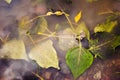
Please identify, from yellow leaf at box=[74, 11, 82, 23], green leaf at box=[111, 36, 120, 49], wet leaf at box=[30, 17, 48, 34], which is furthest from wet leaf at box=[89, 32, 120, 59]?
wet leaf at box=[30, 17, 48, 34]

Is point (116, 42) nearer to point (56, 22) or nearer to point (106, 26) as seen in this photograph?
point (106, 26)

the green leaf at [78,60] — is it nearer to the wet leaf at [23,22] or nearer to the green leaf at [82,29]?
the green leaf at [82,29]

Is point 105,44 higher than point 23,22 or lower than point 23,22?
lower

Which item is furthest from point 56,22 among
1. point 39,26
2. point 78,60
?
point 78,60

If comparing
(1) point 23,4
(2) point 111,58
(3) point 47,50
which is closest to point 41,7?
(1) point 23,4

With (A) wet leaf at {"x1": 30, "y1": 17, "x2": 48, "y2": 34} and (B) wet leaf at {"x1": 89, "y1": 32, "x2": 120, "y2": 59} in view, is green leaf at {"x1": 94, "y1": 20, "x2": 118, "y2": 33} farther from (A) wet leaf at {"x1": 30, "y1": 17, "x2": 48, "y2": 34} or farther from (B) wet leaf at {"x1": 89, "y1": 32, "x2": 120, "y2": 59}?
(A) wet leaf at {"x1": 30, "y1": 17, "x2": 48, "y2": 34}

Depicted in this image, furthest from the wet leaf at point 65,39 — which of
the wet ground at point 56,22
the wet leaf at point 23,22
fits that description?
the wet leaf at point 23,22
